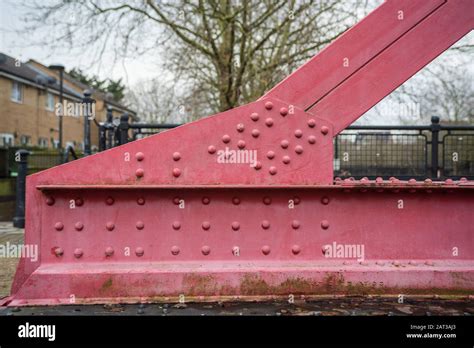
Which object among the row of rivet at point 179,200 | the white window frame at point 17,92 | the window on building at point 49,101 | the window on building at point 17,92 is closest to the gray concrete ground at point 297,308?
the row of rivet at point 179,200

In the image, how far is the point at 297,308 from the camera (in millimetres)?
3080

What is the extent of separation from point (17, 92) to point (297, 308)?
123 ft

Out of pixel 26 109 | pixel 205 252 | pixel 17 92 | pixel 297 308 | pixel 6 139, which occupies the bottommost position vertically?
pixel 297 308

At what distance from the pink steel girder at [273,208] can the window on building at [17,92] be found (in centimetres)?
3535

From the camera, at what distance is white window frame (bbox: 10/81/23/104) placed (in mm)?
34294

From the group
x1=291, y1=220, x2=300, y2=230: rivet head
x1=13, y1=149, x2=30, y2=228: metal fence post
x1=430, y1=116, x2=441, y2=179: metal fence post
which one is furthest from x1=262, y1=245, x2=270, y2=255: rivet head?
x1=13, y1=149, x2=30, y2=228: metal fence post

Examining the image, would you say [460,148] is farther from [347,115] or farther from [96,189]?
[96,189]

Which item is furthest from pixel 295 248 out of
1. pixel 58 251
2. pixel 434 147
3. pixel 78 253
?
pixel 434 147

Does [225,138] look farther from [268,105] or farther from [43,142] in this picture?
[43,142]

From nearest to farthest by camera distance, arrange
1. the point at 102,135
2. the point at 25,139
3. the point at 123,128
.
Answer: the point at 123,128, the point at 102,135, the point at 25,139

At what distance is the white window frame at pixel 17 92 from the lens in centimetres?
3429

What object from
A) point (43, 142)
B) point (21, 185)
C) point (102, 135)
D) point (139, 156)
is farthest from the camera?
point (43, 142)

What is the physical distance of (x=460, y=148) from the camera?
25.2 feet
